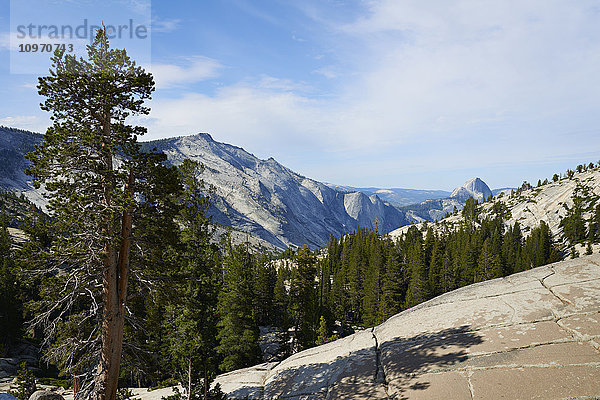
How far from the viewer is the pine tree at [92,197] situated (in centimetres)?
949

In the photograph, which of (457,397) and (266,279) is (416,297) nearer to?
(266,279)

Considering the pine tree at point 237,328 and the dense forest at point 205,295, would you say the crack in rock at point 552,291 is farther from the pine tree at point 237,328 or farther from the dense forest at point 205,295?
the pine tree at point 237,328

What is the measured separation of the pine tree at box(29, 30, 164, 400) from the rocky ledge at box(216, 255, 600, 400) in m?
7.58

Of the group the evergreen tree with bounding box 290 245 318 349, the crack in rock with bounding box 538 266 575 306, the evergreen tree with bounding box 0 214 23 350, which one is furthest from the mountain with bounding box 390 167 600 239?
the evergreen tree with bounding box 0 214 23 350

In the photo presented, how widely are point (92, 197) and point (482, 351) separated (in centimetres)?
1358

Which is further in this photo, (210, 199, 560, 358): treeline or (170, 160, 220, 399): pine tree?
(210, 199, 560, 358): treeline

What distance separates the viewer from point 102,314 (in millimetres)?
10180

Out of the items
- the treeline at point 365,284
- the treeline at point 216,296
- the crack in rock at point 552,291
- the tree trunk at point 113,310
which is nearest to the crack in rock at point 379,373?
the crack in rock at point 552,291

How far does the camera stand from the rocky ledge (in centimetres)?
674

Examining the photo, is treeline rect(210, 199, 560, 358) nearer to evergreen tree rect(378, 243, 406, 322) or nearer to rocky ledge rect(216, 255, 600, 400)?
evergreen tree rect(378, 243, 406, 322)

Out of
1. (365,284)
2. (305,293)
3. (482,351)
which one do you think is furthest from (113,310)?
(365,284)

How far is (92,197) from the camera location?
10.1 m

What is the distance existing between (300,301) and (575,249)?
92.9 m

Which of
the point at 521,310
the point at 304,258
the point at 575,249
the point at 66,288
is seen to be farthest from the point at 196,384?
the point at 575,249
